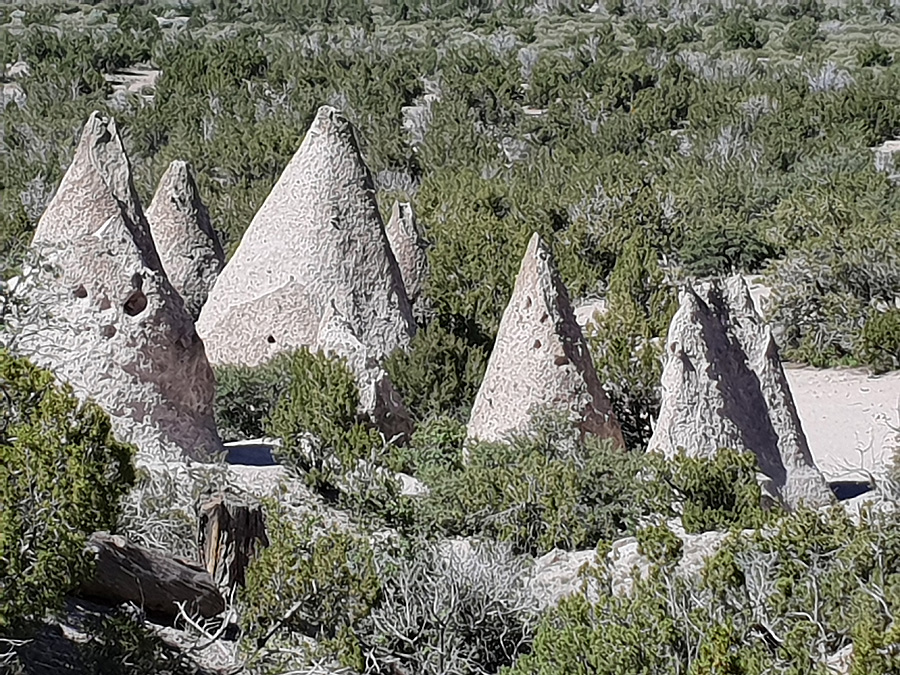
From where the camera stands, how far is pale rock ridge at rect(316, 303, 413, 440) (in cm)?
670

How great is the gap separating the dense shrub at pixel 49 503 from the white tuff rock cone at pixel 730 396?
3.30 meters

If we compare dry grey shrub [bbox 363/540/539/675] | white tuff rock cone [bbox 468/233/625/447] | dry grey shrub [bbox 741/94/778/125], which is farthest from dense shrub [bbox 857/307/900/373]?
dry grey shrub [bbox 741/94/778/125]

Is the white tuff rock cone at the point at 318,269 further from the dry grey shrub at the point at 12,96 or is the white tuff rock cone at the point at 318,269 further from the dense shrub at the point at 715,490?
the dry grey shrub at the point at 12,96

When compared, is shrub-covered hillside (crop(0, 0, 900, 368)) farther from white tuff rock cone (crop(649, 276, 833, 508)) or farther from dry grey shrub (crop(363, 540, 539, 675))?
dry grey shrub (crop(363, 540, 539, 675))

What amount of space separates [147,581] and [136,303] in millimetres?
1970

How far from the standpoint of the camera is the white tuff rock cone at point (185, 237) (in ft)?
27.3

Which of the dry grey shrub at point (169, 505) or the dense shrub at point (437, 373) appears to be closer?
the dry grey shrub at point (169, 505)

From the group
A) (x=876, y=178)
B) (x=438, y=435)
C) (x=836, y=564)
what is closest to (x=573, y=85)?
(x=876, y=178)

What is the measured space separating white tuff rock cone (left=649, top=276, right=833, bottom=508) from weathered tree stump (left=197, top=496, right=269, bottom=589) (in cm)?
231

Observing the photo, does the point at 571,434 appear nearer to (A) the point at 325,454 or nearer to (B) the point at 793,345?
(A) the point at 325,454

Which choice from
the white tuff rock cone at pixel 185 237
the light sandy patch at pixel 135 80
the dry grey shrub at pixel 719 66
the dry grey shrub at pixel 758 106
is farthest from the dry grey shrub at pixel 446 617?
the dry grey shrub at pixel 719 66

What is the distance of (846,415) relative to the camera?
9.41m

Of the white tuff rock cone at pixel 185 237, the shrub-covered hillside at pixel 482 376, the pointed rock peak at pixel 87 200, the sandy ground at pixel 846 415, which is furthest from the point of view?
the white tuff rock cone at pixel 185 237

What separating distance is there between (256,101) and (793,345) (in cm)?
1248
